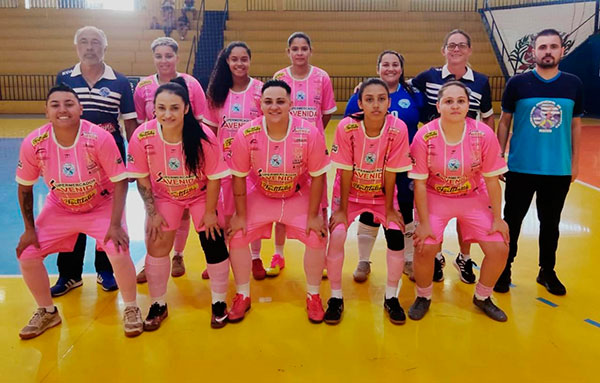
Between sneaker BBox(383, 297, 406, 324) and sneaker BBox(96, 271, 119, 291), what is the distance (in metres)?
2.15

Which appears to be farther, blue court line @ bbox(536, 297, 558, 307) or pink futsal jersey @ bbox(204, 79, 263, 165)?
pink futsal jersey @ bbox(204, 79, 263, 165)

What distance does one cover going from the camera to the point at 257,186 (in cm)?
358

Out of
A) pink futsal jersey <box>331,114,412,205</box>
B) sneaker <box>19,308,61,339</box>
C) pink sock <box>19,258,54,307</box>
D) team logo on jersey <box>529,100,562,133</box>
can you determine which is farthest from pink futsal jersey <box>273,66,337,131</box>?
sneaker <box>19,308,61,339</box>

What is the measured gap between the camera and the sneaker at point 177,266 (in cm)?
414

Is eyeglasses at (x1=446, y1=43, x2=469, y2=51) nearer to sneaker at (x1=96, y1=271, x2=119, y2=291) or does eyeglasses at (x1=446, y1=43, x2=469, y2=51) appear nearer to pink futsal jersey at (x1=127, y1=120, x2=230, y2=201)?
pink futsal jersey at (x1=127, y1=120, x2=230, y2=201)

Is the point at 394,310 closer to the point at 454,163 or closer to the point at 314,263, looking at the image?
the point at 314,263

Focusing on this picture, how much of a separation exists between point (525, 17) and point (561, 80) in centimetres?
1618

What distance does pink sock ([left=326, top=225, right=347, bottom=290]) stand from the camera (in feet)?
11.2

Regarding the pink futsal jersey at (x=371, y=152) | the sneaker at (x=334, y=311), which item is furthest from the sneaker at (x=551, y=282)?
the sneaker at (x=334, y=311)

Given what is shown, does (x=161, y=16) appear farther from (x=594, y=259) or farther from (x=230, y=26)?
(x=594, y=259)

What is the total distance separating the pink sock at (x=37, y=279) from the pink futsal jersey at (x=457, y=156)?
8.59 ft

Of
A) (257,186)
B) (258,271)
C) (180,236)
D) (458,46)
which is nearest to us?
(257,186)

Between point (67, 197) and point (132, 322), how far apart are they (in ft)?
3.11

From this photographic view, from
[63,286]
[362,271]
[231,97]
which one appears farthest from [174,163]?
[362,271]
